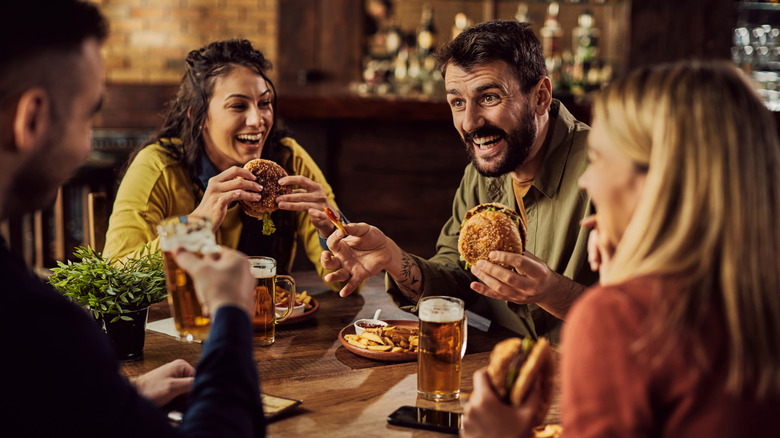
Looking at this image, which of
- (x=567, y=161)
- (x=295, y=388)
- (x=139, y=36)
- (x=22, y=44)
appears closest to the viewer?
(x=22, y=44)

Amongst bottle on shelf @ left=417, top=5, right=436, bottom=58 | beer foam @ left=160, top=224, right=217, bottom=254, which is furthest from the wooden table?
bottle on shelf @ left=417, top=5, right=436, bottom=58

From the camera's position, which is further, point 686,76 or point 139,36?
point 139,36

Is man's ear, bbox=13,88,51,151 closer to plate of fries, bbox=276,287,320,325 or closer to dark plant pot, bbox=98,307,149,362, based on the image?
dark plant pot, bbox=98,307,149,362

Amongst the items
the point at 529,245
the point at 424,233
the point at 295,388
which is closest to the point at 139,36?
the point at 424,233

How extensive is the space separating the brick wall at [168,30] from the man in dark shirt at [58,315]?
22.7ft

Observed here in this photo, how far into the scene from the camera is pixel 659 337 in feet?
2.77

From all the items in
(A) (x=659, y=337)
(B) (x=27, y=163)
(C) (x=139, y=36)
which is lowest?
(A) (x=659, y=337)

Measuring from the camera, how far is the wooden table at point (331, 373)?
4.38 ft

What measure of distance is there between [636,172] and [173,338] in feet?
4.24

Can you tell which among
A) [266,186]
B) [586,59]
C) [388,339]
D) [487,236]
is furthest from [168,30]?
[388,339]

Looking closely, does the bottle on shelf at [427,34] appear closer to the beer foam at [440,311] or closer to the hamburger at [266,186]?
the hamburger at [266,186]

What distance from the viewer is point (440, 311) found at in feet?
4.87

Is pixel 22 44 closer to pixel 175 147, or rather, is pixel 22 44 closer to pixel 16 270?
pixel 16 270

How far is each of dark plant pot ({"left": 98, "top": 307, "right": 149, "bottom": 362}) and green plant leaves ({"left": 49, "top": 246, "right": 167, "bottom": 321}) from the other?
1 centimetres
